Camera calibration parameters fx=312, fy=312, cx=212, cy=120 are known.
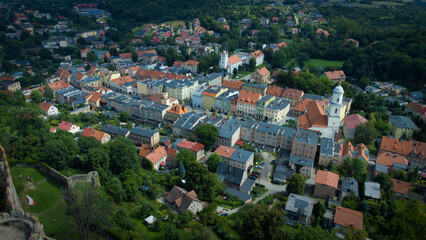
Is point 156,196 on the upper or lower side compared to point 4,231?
lower

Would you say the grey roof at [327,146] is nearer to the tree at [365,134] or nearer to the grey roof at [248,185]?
the tree at [365,134]

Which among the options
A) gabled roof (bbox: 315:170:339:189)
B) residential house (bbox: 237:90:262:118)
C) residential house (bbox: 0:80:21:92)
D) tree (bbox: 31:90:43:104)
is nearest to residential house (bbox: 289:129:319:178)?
gabled roof (bbox: 315:170:339:189)

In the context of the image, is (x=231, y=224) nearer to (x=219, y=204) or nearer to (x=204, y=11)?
(x=219, y=204)

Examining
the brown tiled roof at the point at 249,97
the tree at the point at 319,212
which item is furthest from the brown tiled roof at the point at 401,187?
the brown tiled roof at the point at 249,97

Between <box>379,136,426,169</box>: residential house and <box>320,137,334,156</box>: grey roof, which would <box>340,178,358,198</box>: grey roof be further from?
<box>379,136,426,169</box>: residential house

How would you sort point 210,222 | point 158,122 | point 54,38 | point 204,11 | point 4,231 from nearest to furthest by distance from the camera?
1. point 4,231
2. point 210,222
3. point 158,122
4. point 54,38
5. point 204,11

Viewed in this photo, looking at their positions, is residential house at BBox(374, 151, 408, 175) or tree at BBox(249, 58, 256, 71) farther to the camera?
tree at BBox(249, 58, 256, 71)

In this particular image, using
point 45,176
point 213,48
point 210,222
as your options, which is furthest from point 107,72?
point 210,222

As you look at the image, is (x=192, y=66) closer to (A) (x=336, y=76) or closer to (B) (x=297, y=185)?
(A) (x=336, y=76)
